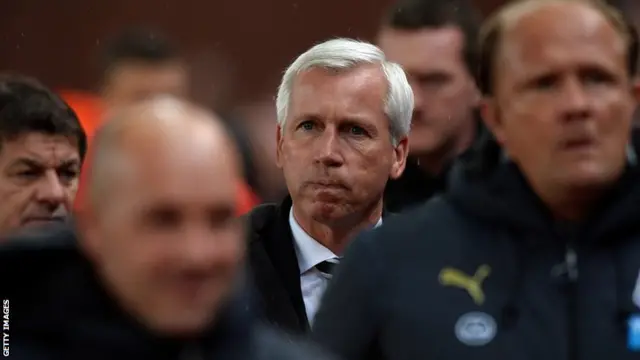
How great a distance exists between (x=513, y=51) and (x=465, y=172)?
0.27m

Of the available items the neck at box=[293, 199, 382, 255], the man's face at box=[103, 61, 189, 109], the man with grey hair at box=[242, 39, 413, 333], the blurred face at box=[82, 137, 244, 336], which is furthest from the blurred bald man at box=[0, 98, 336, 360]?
the man's face at box=[103, 61, 189, 109]

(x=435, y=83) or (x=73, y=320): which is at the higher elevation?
(x=73, y=320)

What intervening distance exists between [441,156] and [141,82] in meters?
1.20

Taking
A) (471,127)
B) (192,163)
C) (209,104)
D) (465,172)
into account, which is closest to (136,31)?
(209,104)

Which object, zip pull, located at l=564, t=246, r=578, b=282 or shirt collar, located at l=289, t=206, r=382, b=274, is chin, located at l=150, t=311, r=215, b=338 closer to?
zip pull, located at l=564, t=246, r=578, b=282

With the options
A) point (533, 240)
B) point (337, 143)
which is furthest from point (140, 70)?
point (533, 240)

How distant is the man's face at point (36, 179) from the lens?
4688 mm

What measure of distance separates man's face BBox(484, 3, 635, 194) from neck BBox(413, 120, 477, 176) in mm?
1918

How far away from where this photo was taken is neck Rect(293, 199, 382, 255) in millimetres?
4621

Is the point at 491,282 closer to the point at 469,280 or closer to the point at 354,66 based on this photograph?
the point at 469,280

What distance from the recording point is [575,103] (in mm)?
3514

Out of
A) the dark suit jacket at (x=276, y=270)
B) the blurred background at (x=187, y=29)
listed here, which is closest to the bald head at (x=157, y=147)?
the dark suit jacket at (x=276, y=270)

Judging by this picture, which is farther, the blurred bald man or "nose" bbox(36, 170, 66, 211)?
"nose" bbox(36, 170, 66, 211)

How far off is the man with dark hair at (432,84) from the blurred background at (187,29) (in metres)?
2.75
